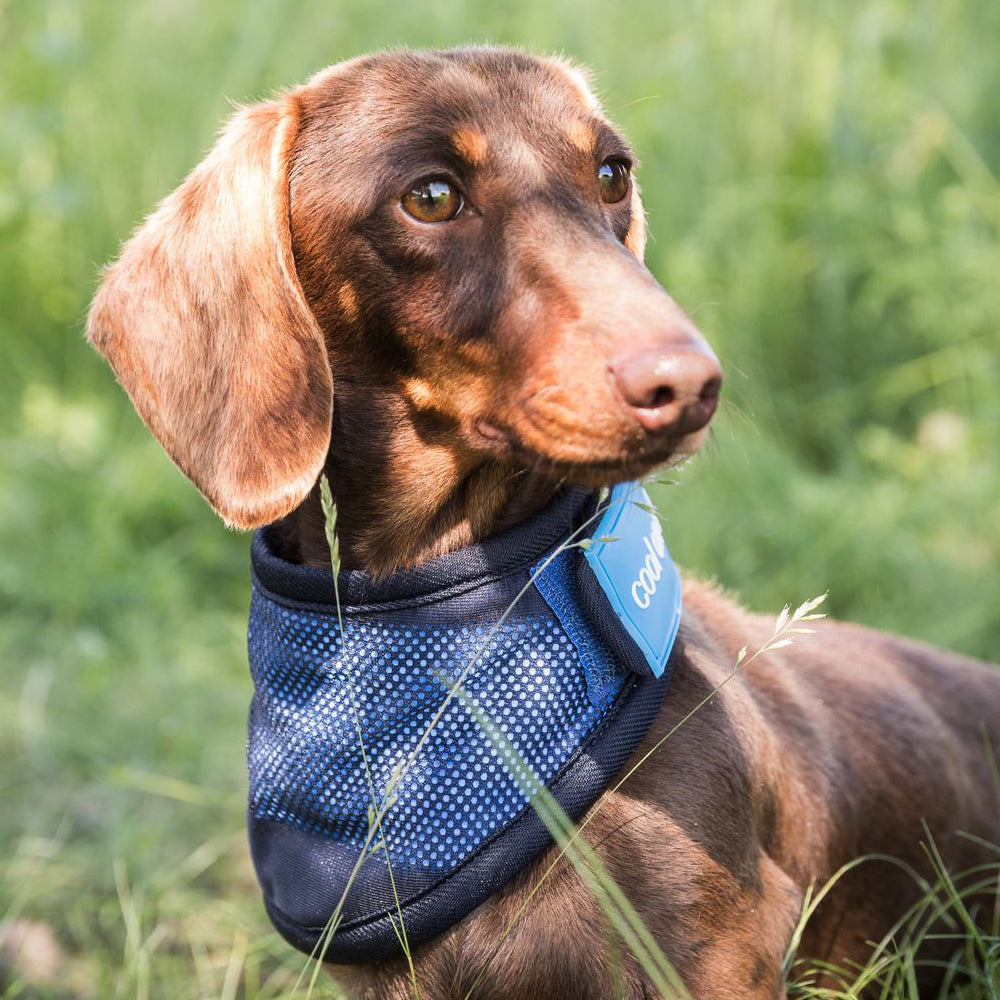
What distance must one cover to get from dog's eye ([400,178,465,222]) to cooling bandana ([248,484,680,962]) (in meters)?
0.47

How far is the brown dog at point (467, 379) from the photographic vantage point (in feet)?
6.04

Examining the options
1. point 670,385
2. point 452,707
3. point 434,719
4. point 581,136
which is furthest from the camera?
point 581,136

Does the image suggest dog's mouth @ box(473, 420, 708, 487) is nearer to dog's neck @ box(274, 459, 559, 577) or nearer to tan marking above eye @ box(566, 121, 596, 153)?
dog's neck @ box(274, 459, 559, 577)

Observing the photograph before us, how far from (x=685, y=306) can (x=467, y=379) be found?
2.71 metres

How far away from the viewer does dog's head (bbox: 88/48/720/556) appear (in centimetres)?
188

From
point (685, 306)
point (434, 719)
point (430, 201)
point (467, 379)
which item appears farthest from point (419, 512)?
point (685, 306)

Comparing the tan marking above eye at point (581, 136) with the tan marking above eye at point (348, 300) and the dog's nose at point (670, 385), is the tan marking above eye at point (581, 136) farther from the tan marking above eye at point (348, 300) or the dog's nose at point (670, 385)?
the dog's nose at point (670, 385)

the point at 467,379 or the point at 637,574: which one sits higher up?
the point at 467,379

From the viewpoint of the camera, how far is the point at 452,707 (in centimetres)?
197

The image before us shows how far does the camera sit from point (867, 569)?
3.89 m

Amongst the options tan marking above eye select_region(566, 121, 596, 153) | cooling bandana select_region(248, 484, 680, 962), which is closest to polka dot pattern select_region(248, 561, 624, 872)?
cooling bandana select_region(248, 484, 680, 962)

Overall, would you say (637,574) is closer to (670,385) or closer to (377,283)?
(670,385)

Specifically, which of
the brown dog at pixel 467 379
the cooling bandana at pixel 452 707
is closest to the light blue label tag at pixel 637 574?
the cooling bandana at pixel 452 707

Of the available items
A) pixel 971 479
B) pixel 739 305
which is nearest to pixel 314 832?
pixel 971 479
